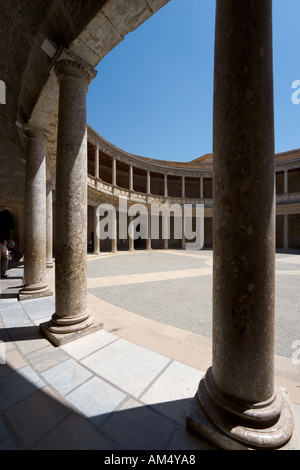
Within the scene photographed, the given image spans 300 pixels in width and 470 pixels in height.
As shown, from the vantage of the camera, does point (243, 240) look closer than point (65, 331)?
Yes

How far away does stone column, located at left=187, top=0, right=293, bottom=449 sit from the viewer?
1.62 meters

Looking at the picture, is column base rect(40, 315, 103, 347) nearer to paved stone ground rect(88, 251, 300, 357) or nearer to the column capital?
paved stone ground rect(88, 251, 300, 357)

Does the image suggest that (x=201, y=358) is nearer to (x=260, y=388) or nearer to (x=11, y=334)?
(x=260, y=388)

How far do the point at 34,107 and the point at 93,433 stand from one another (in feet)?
20.7

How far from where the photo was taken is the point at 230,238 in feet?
5.47

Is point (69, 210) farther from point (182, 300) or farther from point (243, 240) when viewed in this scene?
point (182, 300)

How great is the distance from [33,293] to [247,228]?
18.6ft

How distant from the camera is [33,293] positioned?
5312 mm

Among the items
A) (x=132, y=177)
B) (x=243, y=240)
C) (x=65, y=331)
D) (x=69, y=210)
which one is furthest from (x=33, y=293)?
(x=132, y=177)

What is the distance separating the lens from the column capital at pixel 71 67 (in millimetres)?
3403

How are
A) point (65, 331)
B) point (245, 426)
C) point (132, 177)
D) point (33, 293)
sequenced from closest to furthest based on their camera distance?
point (245, 426) < point (65, 331) < point (33, 293) < point (132, 177)

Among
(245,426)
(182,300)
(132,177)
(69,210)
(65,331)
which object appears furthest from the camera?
(132,177)

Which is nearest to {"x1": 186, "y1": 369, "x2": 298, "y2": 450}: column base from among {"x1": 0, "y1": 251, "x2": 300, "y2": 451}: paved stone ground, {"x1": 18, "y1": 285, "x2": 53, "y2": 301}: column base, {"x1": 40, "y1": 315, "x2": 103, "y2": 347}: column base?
{"x1": 0, "y1": 251, "x2": 300, "y2": 451}: paved stone ground

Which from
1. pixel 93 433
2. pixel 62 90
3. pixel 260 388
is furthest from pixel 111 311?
pixel 62 90
